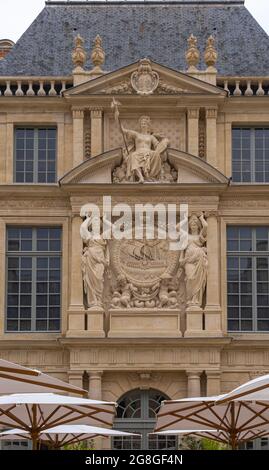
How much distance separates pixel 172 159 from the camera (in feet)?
92.6

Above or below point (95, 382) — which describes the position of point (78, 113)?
above

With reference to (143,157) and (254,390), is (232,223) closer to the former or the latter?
(143,157)

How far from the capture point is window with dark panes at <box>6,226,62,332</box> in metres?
28.0

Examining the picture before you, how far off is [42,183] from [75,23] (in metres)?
5.65

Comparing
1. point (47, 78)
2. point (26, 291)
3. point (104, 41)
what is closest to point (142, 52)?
point (104, 41)

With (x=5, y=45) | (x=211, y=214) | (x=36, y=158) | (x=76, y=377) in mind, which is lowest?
(x=76, y=377)

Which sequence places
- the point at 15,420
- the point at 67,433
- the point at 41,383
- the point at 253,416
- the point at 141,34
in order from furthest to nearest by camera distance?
1. the point at 141,34
2. the point at 67,433
3. the point at 253,416
4. the point at 15,420
5. the point at 41,383

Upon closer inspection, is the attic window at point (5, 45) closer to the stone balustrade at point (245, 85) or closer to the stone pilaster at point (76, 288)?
the stone balustrade at point (245, 85)

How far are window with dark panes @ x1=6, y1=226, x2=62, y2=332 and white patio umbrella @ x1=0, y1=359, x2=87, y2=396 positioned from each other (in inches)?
557

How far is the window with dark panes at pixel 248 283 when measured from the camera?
91.8 feet

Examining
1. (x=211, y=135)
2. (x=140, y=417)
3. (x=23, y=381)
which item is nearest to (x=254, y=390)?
(x=23, y=381)

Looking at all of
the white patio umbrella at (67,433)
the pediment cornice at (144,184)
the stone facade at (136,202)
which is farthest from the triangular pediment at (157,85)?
the white patio umbrella at (67,433)

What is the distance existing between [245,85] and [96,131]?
3898 mm

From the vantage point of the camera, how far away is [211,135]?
28.6 m
